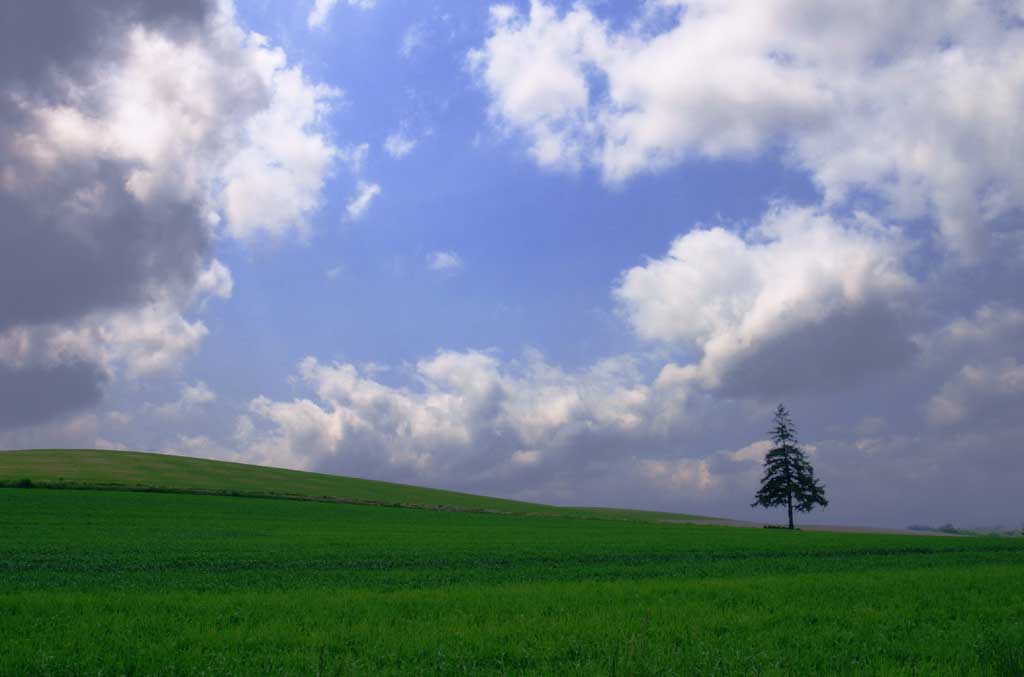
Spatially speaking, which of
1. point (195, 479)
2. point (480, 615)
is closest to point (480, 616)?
point (480, 615)

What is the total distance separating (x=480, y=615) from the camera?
510 inches

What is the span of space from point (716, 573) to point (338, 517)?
43344mm

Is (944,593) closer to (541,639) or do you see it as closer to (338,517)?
(541,639)

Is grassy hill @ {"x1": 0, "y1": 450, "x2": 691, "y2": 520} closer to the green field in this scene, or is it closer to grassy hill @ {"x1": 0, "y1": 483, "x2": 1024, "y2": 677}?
the green field

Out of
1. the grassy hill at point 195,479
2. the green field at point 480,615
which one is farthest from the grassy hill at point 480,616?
the grassy hill at point 195,479

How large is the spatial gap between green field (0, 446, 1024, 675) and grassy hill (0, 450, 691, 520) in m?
53.6

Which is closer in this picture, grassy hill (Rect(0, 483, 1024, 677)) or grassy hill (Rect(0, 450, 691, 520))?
grassy hill (Rect(0, 483, 1024, 677))

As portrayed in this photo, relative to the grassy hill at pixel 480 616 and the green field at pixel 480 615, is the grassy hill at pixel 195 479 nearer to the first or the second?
the green field at pixel 480 615

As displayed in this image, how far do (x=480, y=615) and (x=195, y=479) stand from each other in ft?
A: 282

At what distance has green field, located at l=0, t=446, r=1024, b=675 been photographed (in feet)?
31.0

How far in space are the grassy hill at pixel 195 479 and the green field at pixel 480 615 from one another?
53.6 m

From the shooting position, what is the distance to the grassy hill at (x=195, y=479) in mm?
77375

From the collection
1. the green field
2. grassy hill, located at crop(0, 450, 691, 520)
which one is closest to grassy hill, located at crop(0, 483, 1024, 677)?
the green field

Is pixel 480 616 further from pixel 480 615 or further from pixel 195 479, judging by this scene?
pixel 195 479
